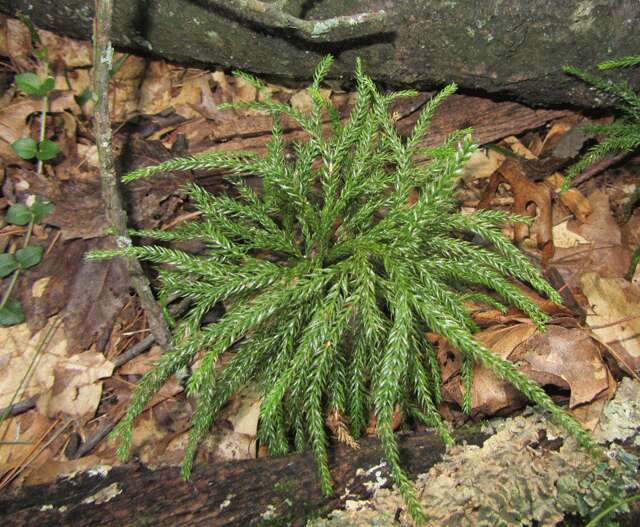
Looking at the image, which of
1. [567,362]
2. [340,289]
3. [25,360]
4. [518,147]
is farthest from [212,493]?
[518,147]

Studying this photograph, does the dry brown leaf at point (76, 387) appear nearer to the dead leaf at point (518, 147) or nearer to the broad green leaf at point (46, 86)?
the broad green leaf at point (46, 86)

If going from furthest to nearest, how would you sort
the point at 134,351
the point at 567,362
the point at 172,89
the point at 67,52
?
1. the point at 172,89
2. the point at 67,52
3. the point at 134,351
4. the point at 567,362

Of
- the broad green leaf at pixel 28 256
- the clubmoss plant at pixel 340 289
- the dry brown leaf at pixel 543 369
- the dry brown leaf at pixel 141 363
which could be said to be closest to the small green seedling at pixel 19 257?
the broad green leaf at pixel 28 256

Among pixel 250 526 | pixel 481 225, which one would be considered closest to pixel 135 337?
pixel 250 526

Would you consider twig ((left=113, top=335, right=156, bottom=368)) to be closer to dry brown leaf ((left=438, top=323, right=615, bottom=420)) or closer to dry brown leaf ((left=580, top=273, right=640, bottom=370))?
dry brown leaf ((left=438, top=323, right=615, bottom=420))

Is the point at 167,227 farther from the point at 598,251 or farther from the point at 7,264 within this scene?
the point at 598,251

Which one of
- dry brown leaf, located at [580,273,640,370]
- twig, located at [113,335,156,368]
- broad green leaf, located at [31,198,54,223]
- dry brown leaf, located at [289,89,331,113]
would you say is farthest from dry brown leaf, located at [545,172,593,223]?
broad green leaf, located at [31,198,54,223]

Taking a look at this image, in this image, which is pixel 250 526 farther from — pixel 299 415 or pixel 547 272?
pixel 547 272
